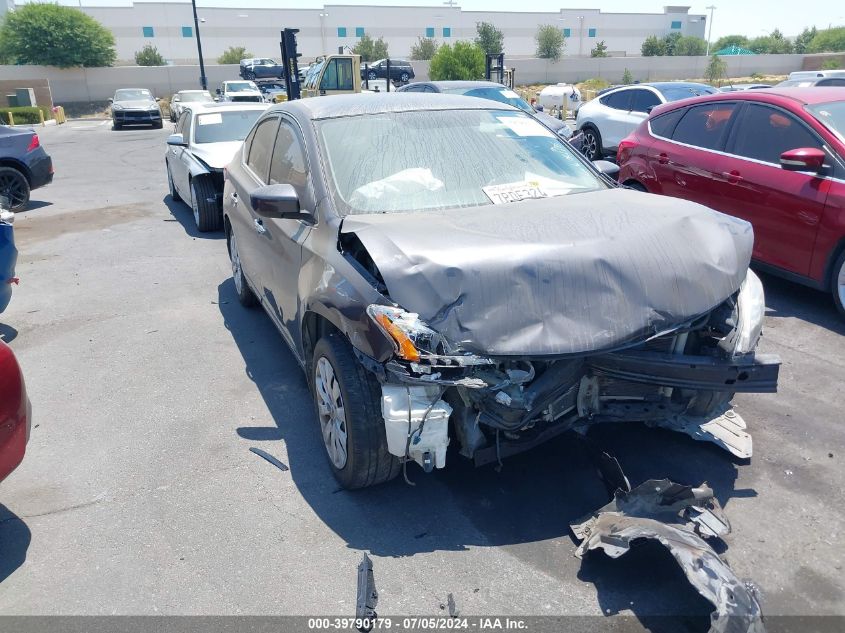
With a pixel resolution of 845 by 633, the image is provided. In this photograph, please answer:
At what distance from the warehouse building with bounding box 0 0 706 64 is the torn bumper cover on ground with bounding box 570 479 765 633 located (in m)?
78.1

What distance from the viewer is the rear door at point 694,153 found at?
20.9ft

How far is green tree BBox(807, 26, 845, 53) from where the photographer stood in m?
76.0

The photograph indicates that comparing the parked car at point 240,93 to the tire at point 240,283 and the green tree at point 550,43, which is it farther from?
the green tree at point 550,43

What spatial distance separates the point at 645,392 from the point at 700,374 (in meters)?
0.31

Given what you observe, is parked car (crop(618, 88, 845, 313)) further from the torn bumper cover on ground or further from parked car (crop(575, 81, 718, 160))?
parked car (crop(575, 81, 718, 160))

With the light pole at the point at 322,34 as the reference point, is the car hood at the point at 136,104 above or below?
below

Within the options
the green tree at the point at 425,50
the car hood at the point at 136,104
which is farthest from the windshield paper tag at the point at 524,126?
the green tree at the point at 425,50

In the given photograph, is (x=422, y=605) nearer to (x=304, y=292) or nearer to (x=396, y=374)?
(x=396, y=374)

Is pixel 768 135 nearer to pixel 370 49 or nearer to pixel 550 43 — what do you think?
pixel 370 49

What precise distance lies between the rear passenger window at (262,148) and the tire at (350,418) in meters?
1.87

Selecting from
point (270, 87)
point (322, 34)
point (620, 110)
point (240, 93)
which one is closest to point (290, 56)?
point (620, 110)

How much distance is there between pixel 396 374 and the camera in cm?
282

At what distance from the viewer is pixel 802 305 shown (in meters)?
5.92

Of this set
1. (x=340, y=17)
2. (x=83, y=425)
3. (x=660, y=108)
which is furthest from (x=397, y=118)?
(x=340, y=17)
